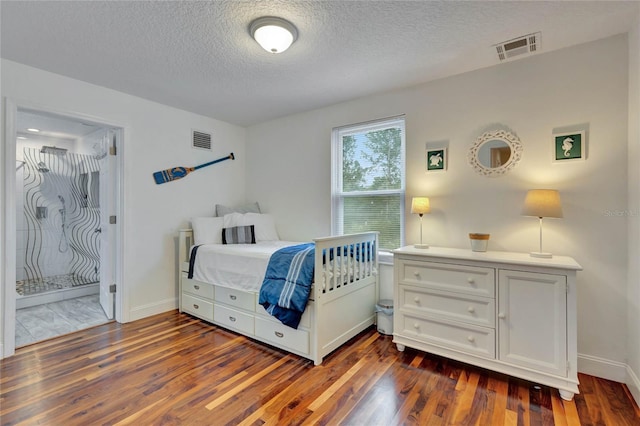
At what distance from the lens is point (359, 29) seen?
185 centimetres

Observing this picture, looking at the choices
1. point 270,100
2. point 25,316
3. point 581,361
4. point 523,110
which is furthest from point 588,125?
point 25,316

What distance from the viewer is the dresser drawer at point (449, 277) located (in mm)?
1966

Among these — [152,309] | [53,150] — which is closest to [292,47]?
[152,309]

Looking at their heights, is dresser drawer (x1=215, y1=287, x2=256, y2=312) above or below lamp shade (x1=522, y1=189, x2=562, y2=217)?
below

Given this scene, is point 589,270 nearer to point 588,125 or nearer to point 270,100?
point 588,125

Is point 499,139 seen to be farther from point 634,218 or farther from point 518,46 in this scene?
point 634,218

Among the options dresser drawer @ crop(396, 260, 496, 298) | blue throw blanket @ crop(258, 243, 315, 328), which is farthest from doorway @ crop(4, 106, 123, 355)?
dresser drawer @ crop(396, 260, 496, 298)

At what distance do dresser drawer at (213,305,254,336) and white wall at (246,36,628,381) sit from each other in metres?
1.35

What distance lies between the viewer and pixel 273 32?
177 centimetres

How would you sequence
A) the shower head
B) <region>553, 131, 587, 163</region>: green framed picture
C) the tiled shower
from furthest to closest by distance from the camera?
the shower head
the tiled shower
<region>553, 131, 587, 163</region>: green framed picture

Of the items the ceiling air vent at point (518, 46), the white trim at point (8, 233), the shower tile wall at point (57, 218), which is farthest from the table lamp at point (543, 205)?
the shower tile wall at point (57, 218)

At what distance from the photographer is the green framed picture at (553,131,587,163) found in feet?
6.61

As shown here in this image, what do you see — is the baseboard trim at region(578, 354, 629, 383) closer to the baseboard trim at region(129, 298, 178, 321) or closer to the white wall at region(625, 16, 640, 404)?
the white wall at region(625, 16, 640, 404)

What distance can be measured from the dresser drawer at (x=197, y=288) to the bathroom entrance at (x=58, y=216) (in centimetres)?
91
